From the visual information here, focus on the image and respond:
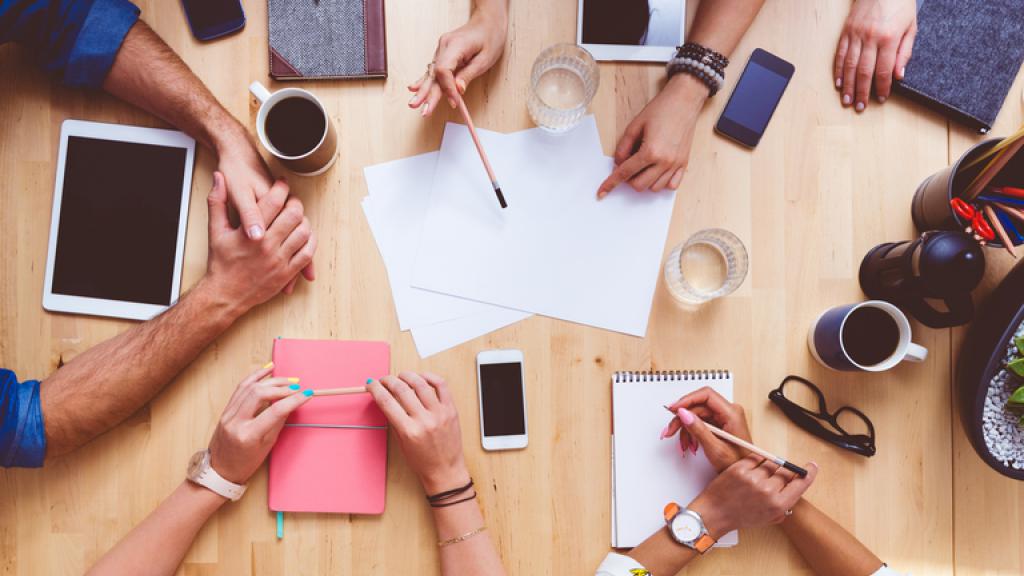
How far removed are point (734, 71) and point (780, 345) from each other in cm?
53

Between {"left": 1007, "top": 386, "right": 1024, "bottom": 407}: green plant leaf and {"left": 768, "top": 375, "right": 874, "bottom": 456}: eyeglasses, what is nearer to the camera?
{"left": 1007, "top": 386, "right": 1024, "bottom": 407}: green plant leaf

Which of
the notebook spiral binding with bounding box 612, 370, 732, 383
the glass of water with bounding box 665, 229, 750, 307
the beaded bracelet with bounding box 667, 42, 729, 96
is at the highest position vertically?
the beaded bracelet with bounding box 667, 42, 729, 96

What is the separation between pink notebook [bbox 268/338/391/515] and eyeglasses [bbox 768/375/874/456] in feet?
2.43

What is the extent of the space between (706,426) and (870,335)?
34 centimetres

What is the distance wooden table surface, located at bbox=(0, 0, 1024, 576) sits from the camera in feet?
3.63

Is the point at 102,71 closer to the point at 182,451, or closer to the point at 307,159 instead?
the point at 307,159

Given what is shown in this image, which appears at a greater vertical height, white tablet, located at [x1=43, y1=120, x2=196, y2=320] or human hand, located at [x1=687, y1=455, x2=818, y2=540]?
white tablet, located at [x1=43, y1=120, x2=196, y2=320]

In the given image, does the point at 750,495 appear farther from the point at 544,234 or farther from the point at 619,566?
the point at 544,234

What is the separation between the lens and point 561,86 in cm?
113

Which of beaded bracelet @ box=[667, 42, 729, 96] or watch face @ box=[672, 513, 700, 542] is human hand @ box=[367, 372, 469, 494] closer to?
watch face @ box=[672, 513, 700, 542]

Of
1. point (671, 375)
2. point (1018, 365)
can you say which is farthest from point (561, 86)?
point (1018, 365)

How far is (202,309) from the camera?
107cm

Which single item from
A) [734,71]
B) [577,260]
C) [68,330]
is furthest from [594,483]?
[68,330]

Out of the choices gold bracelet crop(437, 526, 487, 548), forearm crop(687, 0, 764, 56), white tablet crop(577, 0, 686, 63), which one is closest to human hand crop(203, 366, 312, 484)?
gold bracelet crop(437, 526, 487, 548)
